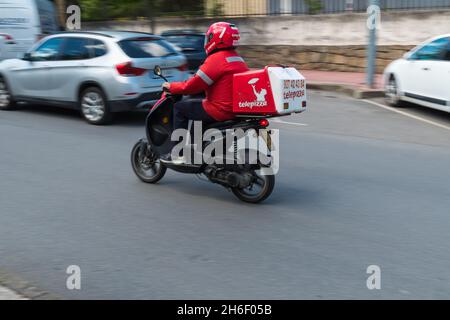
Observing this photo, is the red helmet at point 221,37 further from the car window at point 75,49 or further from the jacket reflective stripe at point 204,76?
the car window at point 75,49

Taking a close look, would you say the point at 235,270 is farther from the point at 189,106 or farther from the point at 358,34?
the point at 358,34

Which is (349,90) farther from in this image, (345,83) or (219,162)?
(219,162)

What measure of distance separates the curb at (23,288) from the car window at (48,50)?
779 centimetres

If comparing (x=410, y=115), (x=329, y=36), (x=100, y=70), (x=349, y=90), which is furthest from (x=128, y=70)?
(x=329, y=36)

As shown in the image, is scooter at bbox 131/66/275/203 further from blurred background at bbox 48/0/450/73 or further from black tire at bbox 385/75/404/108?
blurred background at bbox 48/0/450/73

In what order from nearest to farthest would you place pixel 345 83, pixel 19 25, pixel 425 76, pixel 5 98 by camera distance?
1. pixel 425 76
2. pixel 5 98
3. pixel 345 83
4. pixel 19 25

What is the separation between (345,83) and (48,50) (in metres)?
7.67

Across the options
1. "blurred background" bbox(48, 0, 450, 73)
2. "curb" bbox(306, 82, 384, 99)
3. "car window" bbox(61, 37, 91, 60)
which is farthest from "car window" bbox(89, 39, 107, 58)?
"blurred background" bbox(48, 0, 450, 73)

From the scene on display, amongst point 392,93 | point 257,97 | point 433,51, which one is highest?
point 433,51

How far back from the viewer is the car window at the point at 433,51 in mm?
11453

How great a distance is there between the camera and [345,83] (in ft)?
52.6

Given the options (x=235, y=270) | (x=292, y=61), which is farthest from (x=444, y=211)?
(x=292, y=61)

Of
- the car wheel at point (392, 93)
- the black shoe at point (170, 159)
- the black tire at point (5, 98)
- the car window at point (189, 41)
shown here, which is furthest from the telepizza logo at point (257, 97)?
the car window at point (189, 41)

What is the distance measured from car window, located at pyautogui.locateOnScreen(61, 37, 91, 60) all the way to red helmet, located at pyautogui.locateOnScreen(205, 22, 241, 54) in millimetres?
5363
